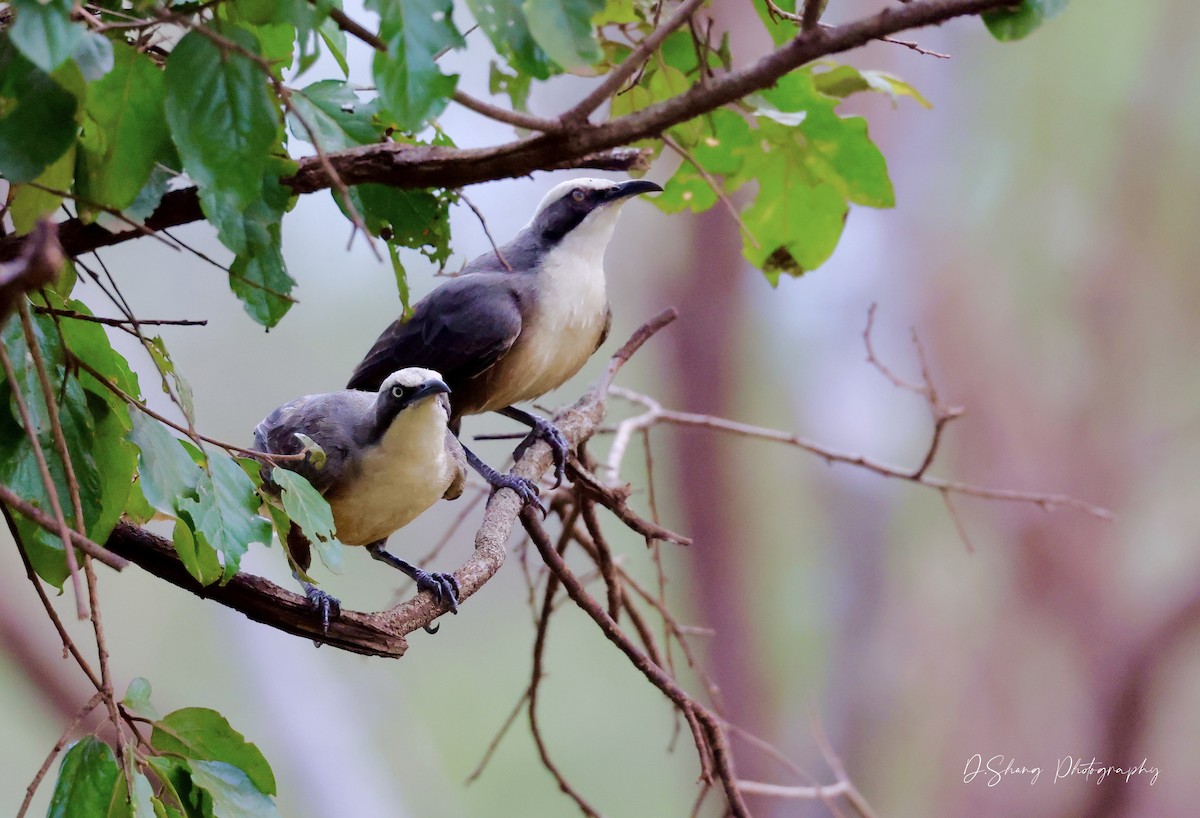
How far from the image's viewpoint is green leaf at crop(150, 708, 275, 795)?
881 mm

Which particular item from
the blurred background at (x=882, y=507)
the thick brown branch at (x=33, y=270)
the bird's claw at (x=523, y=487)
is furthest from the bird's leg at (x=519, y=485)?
the blurred background at (x=882, y=507)

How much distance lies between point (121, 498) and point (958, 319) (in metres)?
3.93

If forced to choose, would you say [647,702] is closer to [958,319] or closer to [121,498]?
[958,319]

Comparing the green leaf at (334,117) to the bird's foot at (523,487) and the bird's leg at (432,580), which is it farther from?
the bird's foot at (523,487)

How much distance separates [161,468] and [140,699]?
0.21 m

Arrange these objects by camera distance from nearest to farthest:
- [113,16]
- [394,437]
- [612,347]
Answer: [113,16]
[394,437]
[612,347]

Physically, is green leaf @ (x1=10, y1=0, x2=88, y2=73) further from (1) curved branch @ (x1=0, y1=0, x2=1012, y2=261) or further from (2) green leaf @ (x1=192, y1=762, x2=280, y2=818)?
(2) green leaf @ (x1=192, y1=762, x2=280, y2=818)

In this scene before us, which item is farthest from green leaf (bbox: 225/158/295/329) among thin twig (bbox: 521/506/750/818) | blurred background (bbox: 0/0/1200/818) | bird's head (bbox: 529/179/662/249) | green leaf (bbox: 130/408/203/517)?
blurred background (bbox: 0/0/1200/818)

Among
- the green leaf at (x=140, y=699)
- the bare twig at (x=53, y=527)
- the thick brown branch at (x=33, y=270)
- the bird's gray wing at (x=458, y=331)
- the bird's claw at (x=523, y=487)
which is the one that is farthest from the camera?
the bird's gray wing at (x=458, y=331)

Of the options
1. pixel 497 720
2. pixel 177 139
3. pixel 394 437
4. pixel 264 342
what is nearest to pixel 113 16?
pixel 177 139

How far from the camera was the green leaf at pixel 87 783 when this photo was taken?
0.79 metres

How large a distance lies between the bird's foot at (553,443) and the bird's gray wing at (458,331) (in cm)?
15

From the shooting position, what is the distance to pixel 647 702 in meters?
4.50
